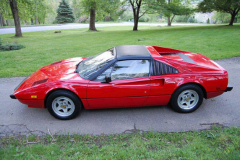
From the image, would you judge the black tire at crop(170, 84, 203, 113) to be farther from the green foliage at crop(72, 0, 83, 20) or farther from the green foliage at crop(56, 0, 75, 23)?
the green foliage at crop(56, 0, 75, 23)

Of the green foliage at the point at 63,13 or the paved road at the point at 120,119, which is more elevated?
the green foliage at the point at 63,13

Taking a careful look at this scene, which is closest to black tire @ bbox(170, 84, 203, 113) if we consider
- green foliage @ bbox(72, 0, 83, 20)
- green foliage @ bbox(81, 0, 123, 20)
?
green foliage @ bbox(81, 0, 123, 20)

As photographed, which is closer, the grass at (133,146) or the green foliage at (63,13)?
the grass at (133,146)

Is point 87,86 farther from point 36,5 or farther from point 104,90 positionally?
point 36,5

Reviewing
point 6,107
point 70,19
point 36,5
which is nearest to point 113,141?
point 6,107

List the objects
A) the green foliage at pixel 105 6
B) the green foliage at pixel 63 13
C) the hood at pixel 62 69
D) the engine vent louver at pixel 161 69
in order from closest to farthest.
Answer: the engine vent louver at pixel 161 69 < the hood at pixel 62 69 < the green foliage at pixel 105 6 < the green foliage at pixel 63 13

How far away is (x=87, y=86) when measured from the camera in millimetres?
3385

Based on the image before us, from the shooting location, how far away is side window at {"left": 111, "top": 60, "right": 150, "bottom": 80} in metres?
3.50

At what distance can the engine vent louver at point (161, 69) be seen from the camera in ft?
11.7

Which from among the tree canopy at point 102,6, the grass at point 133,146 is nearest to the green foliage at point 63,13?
the tree canopy at point 102,6

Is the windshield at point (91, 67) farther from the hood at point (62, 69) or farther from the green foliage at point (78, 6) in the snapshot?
the green foliage at point (78, 6)

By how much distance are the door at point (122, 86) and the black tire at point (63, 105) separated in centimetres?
27

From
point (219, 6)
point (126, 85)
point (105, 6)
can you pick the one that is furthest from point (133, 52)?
point (219, 6)

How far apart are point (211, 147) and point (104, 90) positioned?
1.96 m
